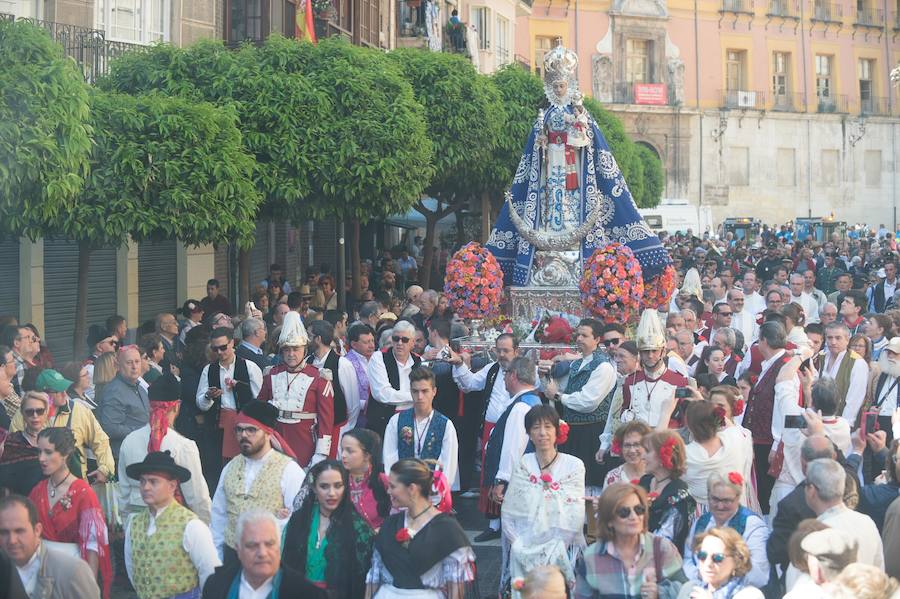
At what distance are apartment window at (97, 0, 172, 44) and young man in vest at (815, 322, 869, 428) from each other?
12492mm

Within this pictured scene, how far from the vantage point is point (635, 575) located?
627cm

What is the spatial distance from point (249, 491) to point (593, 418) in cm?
358

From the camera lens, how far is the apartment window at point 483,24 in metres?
41.5

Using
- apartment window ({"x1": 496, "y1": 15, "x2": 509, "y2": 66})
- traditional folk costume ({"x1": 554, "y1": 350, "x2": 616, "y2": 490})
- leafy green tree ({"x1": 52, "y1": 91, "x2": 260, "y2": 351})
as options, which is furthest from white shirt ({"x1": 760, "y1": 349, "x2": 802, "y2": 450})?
apartment window ({"x1": 496, "y1": 15, "x2": 509, "y2": 66})

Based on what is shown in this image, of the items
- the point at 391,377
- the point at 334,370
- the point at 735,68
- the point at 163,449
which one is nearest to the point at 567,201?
the point at 391,377

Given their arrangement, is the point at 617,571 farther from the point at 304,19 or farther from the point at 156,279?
the point at 304,19

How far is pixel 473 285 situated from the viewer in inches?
578

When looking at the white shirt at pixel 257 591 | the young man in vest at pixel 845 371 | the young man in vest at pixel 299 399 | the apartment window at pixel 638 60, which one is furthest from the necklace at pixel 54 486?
the apartment window at pixel 638 60

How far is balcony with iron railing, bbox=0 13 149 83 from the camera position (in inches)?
747

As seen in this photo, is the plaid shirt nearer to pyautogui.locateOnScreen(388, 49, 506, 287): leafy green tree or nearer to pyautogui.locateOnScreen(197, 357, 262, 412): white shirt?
pyautogui.locateOnScreen(197, 357, 262, 412): white shirt

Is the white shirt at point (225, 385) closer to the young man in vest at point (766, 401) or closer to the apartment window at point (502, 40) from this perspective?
the young man in vest at point (766, 401)

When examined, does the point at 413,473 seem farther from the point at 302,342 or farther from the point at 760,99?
the point at 760,99

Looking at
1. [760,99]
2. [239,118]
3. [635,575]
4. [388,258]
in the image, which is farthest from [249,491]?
[760,99]

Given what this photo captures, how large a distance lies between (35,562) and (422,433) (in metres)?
3.08
